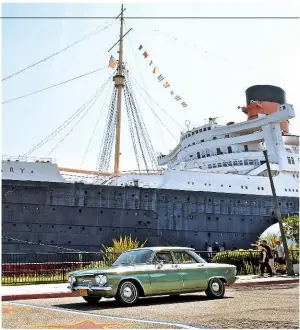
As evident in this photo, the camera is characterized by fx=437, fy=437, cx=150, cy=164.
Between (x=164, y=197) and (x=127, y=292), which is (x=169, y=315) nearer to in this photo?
(x=127, y=292)

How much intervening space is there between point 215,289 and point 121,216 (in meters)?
18.6

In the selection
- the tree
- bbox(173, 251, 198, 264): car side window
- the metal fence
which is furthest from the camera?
the tree

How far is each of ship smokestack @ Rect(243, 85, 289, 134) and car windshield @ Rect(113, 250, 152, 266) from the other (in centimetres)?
3568

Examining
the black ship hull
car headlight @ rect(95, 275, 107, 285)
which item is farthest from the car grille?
the black ship hull

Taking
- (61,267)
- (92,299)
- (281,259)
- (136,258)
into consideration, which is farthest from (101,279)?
(281,259)

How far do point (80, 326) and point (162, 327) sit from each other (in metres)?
1.07

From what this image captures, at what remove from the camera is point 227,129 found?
4062 centimetres

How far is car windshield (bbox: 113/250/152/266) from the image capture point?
9125mm

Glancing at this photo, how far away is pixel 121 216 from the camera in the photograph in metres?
28.0

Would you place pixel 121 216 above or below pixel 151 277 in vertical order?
above

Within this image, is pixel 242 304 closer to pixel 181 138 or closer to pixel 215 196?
pixel 215 196

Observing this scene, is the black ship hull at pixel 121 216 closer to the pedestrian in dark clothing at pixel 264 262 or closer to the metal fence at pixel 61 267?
the metal fence at pixel 61 267

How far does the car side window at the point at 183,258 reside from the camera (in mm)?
9521

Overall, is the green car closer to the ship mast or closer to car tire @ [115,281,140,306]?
car tire @ [115,281,140,306]
